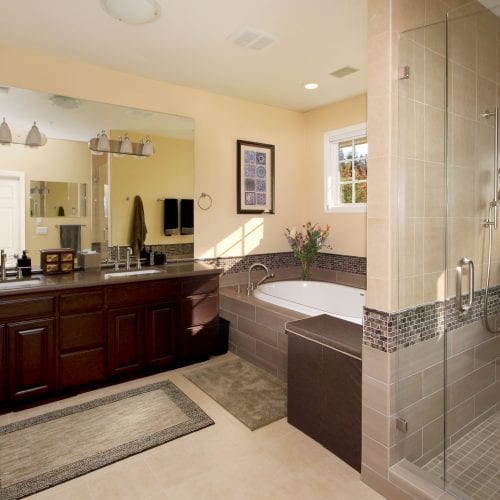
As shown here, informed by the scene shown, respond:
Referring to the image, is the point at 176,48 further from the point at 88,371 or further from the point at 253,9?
the point at 88,371

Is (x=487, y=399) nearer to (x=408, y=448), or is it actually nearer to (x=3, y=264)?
(x=408, y=448)

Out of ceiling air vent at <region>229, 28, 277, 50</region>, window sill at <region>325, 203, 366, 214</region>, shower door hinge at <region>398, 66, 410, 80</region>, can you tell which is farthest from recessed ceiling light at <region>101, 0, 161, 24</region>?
window sill at <region>325, 203, 366, 214</region>

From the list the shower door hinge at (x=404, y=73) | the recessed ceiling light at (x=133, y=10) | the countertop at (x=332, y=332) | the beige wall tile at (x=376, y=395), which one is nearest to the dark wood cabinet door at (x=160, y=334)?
the countertop at (x=332, y=332)

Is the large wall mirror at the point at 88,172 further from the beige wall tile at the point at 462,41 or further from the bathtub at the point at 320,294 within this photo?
the beige wall tile at the point at 462,41

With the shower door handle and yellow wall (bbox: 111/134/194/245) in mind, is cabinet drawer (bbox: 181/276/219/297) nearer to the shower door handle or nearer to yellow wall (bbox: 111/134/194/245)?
yellow wall (bbox: 111/134/194/245)

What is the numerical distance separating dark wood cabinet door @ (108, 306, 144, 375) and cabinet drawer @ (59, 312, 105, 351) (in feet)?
0.26

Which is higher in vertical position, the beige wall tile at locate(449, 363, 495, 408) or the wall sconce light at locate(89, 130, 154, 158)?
the wall sconce light at locate(89, 130, 154, 158)

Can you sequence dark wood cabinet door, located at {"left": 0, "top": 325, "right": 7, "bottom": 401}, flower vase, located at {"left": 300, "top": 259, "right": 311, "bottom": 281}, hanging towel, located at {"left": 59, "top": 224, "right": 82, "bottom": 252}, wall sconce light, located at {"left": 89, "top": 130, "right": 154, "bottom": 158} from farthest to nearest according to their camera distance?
flower vase, located at {"left": 300, "top": 259, "right": 311, "bottom": 281} < wall sconce light, located at {"left": 89, "top": 130, "right": 154, "bottom": 158} < hanging towel, located at {"left": 59, "top": 224, "right": 82, "bottom": 252} < dark wood cabinet door, located at {"left": 0, "top": 325, "right": 7, "bottom": 401}

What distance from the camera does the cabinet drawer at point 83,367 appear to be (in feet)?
9.10

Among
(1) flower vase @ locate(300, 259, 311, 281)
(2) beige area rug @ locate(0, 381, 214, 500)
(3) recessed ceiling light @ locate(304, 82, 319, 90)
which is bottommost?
(2) beige area rug @ locate(0, 381, 214, 500)

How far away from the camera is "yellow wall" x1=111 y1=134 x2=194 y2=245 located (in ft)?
11.5

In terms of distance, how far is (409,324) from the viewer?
6.35 feet

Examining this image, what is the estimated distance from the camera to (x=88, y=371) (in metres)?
2.87

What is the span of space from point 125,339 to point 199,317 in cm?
66
